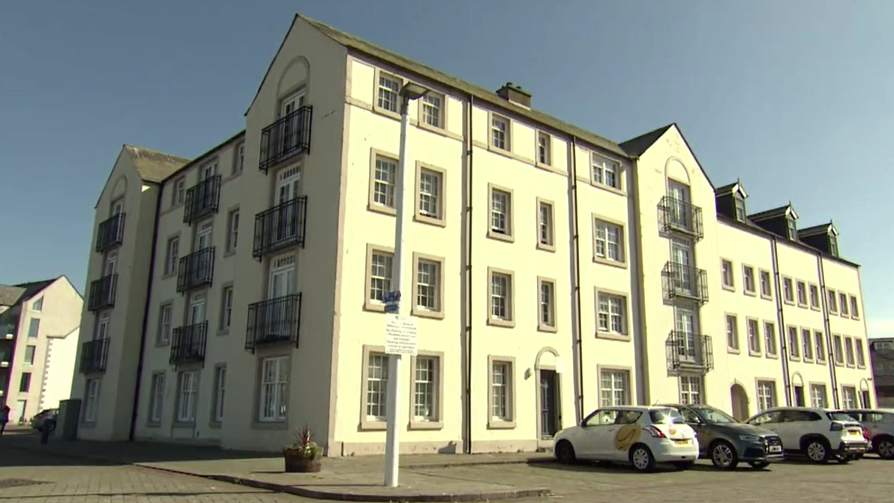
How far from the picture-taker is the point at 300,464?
15.1 m

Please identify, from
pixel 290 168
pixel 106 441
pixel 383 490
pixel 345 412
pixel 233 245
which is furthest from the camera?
pixel 106 441

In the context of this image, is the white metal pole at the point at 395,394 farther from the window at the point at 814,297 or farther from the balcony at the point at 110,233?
the window at the point at 814,297

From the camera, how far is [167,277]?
31828 mm

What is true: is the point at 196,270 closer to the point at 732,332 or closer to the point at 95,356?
the point at 95,356

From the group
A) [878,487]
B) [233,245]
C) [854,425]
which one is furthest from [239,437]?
[854,425]

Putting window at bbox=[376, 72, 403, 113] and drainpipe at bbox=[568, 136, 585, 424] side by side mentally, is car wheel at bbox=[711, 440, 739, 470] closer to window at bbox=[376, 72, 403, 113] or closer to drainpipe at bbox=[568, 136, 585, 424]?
drainpipe at bbox=[568, 136, 585, 424]

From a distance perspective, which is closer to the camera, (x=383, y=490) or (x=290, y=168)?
(x=383, y=490)

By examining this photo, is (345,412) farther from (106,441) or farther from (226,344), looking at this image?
(106,441)

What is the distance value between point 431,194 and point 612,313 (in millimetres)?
9638


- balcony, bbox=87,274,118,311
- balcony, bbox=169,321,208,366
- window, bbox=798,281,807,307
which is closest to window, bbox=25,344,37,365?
balcony, bbox=87,274,118,311

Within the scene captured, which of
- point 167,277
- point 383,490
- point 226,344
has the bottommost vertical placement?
point 383,490

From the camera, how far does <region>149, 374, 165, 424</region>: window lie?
29.7 m

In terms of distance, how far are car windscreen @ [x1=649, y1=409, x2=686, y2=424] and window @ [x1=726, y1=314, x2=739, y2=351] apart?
1876 centimetres

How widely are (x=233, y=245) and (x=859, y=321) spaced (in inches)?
1568
